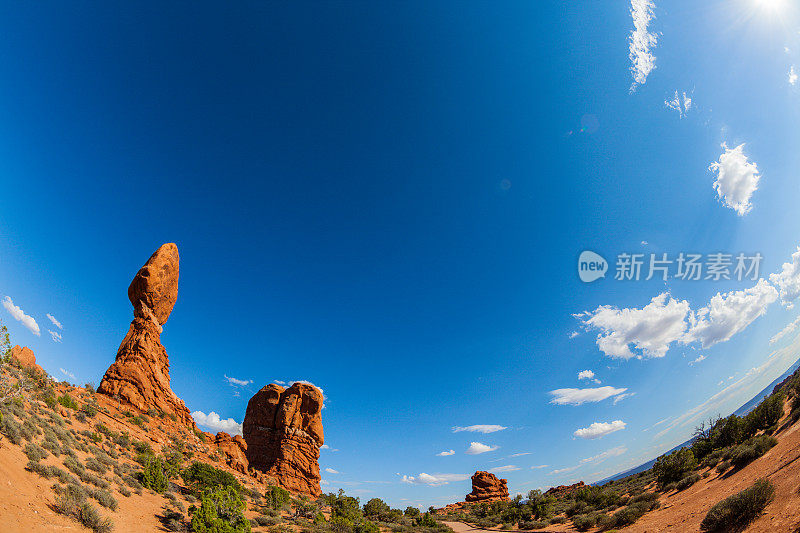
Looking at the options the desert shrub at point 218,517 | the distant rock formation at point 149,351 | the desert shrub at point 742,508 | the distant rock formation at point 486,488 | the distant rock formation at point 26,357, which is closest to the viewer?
the desert shrub at point 742,508

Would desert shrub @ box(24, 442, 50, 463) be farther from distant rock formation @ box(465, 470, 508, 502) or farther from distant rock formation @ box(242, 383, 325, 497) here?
distant rock formation @ box(465, 470, 508, 502)

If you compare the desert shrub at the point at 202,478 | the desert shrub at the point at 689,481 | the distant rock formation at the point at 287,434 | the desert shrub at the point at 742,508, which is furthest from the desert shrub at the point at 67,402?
the desert shrub at the point at 689,481

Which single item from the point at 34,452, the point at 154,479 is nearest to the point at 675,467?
the point at 154,479

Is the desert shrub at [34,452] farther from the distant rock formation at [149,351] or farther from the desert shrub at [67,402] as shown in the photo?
the distant rock formation at [149,351]

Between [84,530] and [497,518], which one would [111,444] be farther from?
[497,518]

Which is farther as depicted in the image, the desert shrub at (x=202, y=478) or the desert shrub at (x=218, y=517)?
the desert shrub at (x=202, y=478)

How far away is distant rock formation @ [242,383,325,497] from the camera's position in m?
35.8

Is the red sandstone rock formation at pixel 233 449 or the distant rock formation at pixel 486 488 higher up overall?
the red sandstone rock formation at pixel 233 449

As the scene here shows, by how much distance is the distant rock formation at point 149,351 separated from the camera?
25.8 m

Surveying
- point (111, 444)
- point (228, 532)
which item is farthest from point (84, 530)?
point (111, 444)

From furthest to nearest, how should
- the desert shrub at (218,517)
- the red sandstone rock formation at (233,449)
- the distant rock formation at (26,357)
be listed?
1. the red sandstone rock formation at (233,449)
2. the distant rock formation at (26,357)
3. the desert shrub at (218,517)

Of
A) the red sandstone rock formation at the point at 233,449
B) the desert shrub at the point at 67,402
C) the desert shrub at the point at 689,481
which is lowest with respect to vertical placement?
the desert shrub at the point at 689,481

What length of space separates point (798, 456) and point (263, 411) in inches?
1890

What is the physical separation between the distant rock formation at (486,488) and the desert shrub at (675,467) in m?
52.2
